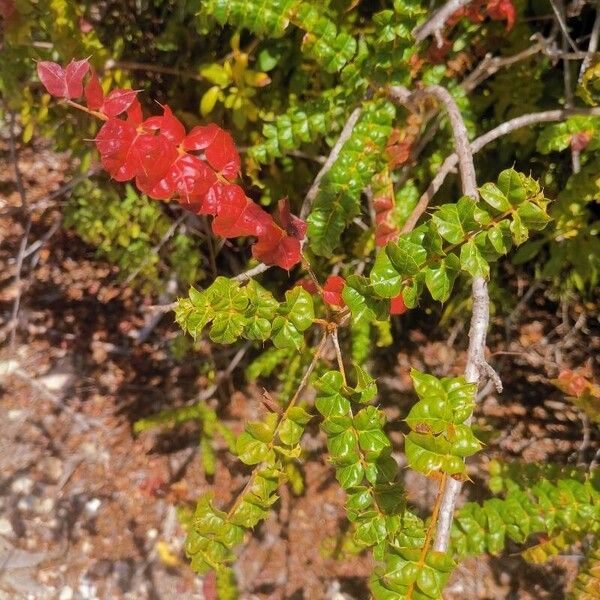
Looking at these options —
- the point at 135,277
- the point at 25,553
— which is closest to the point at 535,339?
the point at 135,277

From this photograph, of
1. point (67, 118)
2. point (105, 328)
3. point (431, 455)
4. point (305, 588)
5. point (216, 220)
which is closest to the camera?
point (431, 455)

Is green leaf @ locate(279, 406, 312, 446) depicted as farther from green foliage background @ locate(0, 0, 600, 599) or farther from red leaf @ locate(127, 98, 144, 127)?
red leaf @ locate(127, 98, 144, 127)

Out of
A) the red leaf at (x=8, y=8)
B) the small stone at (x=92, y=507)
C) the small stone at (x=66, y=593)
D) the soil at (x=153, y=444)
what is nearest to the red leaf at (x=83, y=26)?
the red leaf at (x=8, y=8)

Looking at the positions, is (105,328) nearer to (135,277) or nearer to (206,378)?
(135,277)

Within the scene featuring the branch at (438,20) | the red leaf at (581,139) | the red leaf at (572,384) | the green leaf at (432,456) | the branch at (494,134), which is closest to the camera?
the green leaf at (432,456)

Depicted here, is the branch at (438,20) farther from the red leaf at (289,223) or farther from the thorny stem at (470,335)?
the red leaf at (289,223)

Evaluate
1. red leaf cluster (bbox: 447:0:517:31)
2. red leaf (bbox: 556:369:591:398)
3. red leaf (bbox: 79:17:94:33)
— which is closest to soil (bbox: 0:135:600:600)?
red leaf (bbox: 556:369:591:398)
